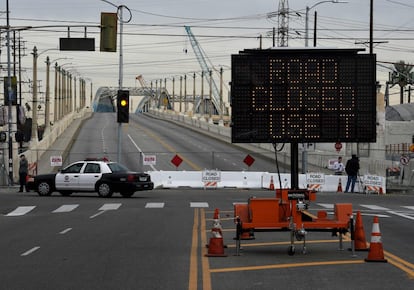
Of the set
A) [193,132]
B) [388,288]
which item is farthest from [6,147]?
[193,132]

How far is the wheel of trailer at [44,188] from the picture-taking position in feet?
119

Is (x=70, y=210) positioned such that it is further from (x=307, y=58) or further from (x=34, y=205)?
(x=307, y=58)

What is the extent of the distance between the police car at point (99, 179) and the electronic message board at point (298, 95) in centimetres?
1959

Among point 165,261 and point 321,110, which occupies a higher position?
point 321,110

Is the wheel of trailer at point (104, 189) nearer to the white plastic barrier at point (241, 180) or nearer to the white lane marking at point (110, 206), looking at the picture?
the white lane marking at point (110, 206)

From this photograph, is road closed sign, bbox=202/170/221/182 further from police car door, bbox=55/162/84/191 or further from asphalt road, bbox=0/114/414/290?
asphalt road, bbox=0/114/414/290

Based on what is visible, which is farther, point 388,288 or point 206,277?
point 206,277

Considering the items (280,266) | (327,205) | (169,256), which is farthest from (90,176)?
(280,266)

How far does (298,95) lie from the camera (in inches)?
610

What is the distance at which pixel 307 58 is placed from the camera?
612 inches

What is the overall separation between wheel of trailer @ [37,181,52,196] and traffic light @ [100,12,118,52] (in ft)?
31.4

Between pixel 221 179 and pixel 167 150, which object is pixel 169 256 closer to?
pixel 221 179

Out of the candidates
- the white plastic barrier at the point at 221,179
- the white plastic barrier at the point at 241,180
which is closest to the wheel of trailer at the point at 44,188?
the white plastic barrier at the point at 221,179

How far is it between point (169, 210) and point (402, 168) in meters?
21.7
